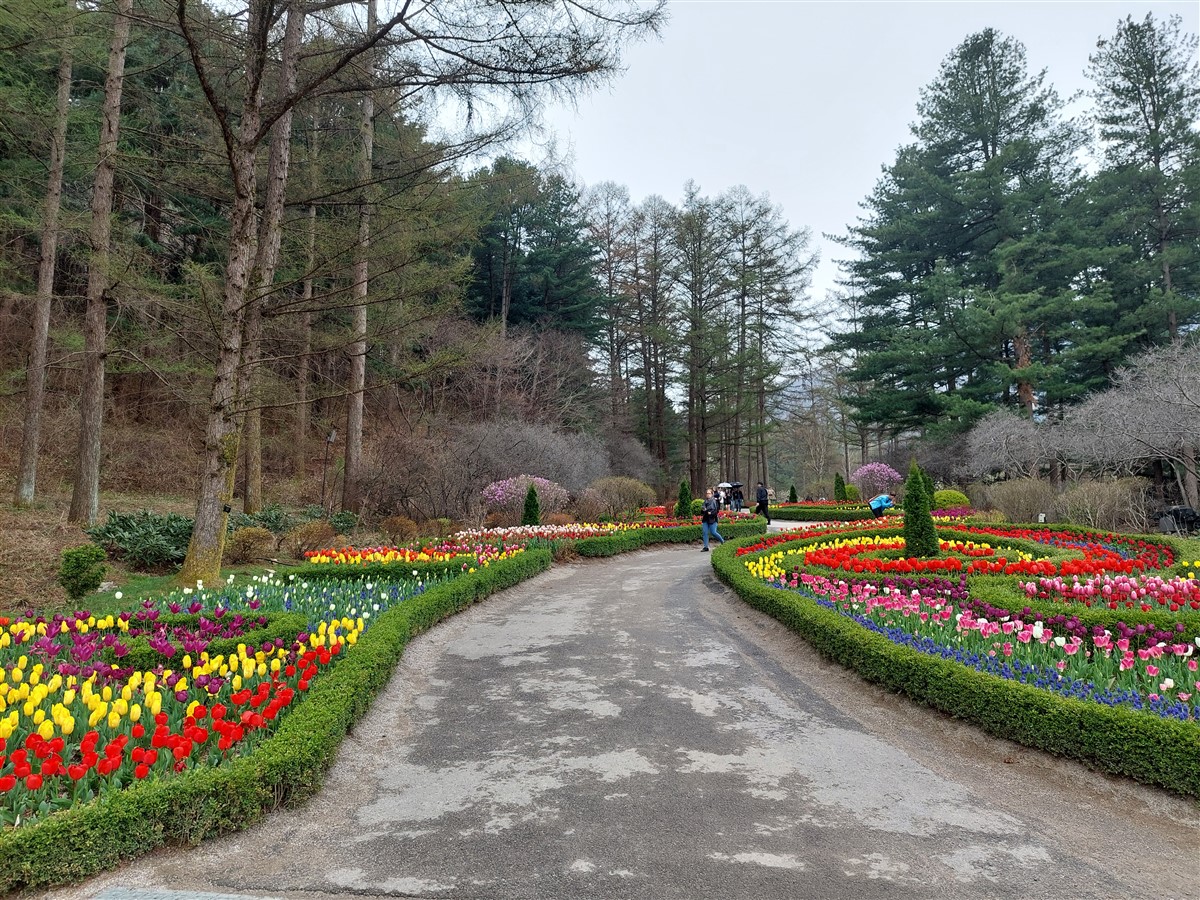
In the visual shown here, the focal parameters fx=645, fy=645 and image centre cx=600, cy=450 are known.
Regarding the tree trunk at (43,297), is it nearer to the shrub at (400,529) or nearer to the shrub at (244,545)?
the shrub at (244,545)

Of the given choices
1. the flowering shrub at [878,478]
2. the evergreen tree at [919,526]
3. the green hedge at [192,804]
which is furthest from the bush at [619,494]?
the green hedge at [192,804]

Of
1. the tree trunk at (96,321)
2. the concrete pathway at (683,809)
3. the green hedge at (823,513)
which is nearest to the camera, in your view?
the concrete pathway at (683,809)

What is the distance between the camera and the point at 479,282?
1196 inches

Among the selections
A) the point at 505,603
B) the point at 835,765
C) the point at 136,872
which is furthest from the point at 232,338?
the point at 835,765

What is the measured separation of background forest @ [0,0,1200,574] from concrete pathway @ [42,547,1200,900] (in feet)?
17.9

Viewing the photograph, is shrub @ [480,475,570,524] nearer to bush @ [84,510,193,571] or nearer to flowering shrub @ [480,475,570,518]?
flowering shrub @ [480,475,570,518]

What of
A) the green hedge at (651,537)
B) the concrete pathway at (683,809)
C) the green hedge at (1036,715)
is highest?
the green hedge at (651,537)

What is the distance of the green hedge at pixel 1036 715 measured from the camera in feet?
10.6

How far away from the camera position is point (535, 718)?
448cm

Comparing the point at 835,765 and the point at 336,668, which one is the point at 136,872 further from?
the point at 835,765

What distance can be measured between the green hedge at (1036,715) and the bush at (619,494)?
46.7 ft

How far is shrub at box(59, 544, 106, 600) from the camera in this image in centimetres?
653

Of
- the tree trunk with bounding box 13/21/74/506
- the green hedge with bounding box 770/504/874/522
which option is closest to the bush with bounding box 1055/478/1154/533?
the green hedge with bounding box 770/504/874/522

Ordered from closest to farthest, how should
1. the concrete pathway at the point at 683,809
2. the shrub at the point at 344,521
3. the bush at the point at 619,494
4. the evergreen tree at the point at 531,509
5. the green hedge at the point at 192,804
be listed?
the green hedge at the point at 192,804
the concrete pathway at the point at 683,809
the shrub at the point at 344,521
the evergreen tree at the point at 531,509
the bush at the point at 619,494
